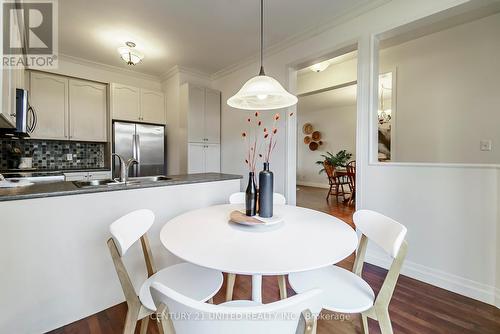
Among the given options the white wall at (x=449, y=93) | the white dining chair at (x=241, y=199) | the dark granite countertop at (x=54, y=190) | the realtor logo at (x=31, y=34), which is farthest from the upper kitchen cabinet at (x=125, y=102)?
the white wall at (x=449, y=93)

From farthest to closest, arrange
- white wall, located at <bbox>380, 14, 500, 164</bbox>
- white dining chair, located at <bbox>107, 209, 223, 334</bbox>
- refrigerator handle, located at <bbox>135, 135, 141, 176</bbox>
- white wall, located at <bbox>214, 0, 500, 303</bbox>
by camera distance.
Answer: refrigerator handle, located at <bbox>135, 135, 141, 176</bbox> < white wall, located at <bbox>380, 14, 500, 164</bbox> < white wall, located at <bbox>214, 0, 500, 303</bbox> < white dining chair, located at <bbox>107, 209, 223, 334</bbox>

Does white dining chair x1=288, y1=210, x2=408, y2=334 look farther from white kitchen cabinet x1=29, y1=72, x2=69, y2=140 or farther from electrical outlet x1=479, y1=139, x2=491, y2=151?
white kitchen cabinet x1=29, y1=72, x2=69, y2=140

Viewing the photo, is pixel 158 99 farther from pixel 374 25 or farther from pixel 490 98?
pixel 490 98

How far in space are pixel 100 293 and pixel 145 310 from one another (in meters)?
0.80

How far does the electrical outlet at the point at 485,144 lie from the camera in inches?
101

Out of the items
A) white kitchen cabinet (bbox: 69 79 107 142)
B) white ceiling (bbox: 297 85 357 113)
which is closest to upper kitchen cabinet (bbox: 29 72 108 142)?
white kitchen cabinet (bbox: 69 79 107 142)

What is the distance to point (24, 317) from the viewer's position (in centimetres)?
130

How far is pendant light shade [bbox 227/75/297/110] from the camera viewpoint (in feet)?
4.51

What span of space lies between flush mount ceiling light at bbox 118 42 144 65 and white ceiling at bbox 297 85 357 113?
3.75 meters

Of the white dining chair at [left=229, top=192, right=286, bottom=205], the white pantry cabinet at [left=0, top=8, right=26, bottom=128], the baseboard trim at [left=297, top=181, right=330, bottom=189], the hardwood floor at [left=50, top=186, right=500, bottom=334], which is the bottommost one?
the hardwood floor at [left=50, top=186, right=500, bottom=334]

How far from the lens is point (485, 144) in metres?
2.59

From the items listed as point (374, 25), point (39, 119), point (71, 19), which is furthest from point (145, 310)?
point (39, 119)

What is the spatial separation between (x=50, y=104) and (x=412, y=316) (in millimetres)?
4733

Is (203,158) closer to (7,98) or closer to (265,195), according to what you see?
(7,98)
